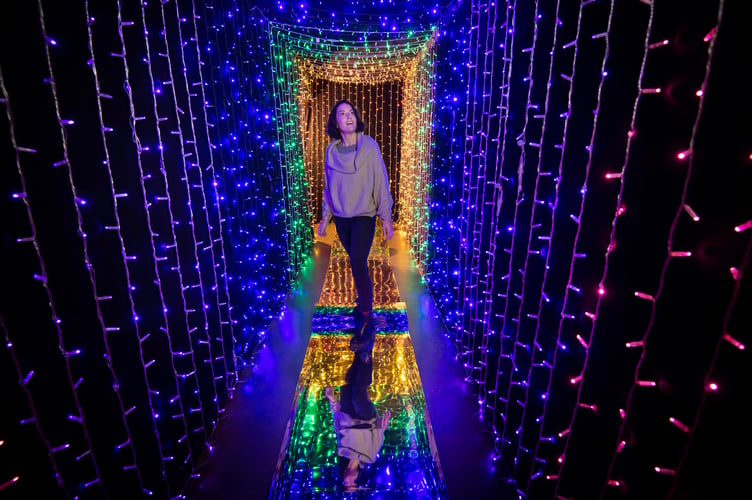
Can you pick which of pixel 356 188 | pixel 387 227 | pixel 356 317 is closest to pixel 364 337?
pixel 356 317

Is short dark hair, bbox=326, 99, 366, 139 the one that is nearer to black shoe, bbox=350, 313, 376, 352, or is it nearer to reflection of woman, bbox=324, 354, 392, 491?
black shoe, bbox=350, 313, 376, 352

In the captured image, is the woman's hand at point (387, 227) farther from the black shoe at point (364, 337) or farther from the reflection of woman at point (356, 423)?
the reflection of woman at point (356, 423)

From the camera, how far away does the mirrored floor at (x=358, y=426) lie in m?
1.73

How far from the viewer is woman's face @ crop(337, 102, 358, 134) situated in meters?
2.85

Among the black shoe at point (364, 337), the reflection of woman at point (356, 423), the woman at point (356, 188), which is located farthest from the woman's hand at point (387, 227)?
the reflection of woman at point (356, 423)

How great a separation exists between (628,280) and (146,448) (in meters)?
1.89

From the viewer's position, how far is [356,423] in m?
2.09

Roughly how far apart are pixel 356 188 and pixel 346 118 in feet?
1.72

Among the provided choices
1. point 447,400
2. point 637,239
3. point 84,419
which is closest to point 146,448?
point 84,419

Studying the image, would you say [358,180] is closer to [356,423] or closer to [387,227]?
[387,227]

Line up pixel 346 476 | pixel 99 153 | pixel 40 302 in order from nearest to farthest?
pixel 40 302, pixel 99 153, pixel 346 476

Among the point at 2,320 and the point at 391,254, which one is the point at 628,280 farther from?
the point at 391,254

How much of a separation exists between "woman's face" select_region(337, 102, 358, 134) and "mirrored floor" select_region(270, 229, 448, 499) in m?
1.61

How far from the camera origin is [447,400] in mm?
2355
